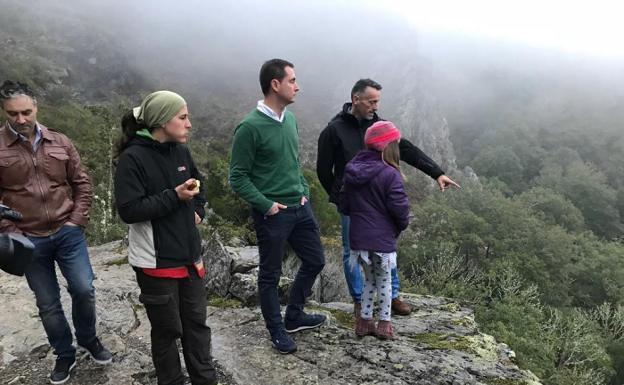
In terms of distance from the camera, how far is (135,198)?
237 cm

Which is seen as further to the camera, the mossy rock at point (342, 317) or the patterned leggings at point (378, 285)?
the mossy rock at point (342, 317)

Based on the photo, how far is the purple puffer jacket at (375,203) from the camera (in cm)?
350

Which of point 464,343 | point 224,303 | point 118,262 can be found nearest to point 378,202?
point 464,343

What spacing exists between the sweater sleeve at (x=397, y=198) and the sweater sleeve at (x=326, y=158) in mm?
772

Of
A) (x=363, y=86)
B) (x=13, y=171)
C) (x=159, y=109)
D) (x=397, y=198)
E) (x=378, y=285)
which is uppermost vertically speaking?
(x=363, y=86)

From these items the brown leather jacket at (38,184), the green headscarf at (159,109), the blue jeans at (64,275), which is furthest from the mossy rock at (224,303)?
the green headscarf at (159,109)

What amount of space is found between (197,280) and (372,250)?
1472 millimetres

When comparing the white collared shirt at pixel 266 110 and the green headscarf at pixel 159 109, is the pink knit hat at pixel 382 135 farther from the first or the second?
the green headscarf at pixel 159 109

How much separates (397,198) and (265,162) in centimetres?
107

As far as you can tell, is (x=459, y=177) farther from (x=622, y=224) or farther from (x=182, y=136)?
(x=182, y=136)

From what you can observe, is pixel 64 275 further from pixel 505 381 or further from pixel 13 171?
pixel 505 381

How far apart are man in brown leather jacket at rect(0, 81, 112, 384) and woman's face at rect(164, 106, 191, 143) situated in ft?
3.25

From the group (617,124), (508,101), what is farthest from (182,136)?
(508,101)

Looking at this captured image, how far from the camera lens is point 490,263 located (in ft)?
77.4
